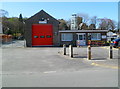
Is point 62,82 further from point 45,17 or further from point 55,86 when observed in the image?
point 45,17

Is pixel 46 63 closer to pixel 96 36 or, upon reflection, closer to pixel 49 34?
pixel 49 34

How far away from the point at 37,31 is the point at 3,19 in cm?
3218

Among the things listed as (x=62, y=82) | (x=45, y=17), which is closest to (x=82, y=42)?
(x=45, y=17)

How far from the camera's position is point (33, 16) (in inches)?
1326

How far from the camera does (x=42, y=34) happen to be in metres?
34.1

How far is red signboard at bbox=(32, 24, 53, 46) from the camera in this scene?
111ft

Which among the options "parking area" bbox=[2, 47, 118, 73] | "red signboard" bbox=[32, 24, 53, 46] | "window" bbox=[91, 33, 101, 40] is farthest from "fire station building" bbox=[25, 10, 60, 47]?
"parking area" bbox=[2, 47, 118, 73]

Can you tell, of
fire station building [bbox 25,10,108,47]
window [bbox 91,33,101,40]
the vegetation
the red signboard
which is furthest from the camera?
the vegetation

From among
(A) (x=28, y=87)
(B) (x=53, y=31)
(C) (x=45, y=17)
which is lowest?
(A) (x=28, y=87)

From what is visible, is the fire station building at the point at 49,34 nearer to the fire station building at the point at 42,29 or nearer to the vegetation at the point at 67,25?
the fire station building at the point at 42,29

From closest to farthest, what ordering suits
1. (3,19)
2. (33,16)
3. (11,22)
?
Answer: (33,16) < (3,19) < (11,22)

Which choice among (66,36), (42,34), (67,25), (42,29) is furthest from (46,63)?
(67,25)

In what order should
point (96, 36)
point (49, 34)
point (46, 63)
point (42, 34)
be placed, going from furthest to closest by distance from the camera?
point (96, 36)
point (49, 34)
point (42, 34)
point (46, 63)

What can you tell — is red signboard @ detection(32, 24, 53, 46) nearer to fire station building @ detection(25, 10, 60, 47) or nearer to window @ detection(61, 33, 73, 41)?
fire station building @ detection(25, 10, 60, 47)
